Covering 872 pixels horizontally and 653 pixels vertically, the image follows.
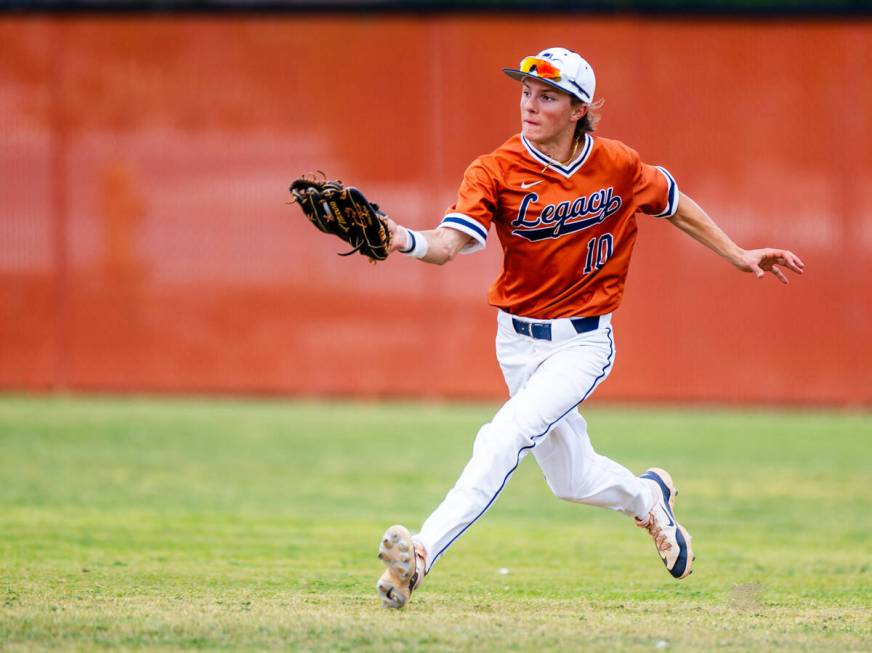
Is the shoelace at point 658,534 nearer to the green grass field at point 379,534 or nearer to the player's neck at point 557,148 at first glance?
the green grass field at point 379,534

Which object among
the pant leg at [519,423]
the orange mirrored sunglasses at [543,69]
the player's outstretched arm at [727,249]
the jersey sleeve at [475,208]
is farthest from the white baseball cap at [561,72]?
the pant leg at [519,423]

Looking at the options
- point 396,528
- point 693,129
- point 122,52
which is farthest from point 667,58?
point 396,528

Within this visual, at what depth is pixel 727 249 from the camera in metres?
6.76

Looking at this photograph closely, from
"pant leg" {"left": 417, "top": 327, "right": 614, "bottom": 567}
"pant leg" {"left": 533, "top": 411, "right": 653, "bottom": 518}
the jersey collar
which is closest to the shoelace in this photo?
"pant leg" {"left": 533, "top": 411, "right": 653, "bottom": 518}

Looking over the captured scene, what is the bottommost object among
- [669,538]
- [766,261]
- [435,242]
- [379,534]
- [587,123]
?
[379,534]

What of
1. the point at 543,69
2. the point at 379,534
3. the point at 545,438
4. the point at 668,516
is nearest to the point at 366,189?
the point at 379,534

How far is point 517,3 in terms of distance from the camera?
610 inches

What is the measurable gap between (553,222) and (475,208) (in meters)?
0.38

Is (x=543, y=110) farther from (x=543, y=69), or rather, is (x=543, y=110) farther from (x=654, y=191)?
(x=654, y=191)

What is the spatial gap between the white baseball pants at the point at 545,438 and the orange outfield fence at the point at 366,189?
28.5 ft

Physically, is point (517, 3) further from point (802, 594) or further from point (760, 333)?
point (802, 594)

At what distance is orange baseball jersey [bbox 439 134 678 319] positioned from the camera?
20.6 feet

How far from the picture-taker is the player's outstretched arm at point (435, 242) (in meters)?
5.83

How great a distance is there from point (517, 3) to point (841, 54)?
11.4ft
